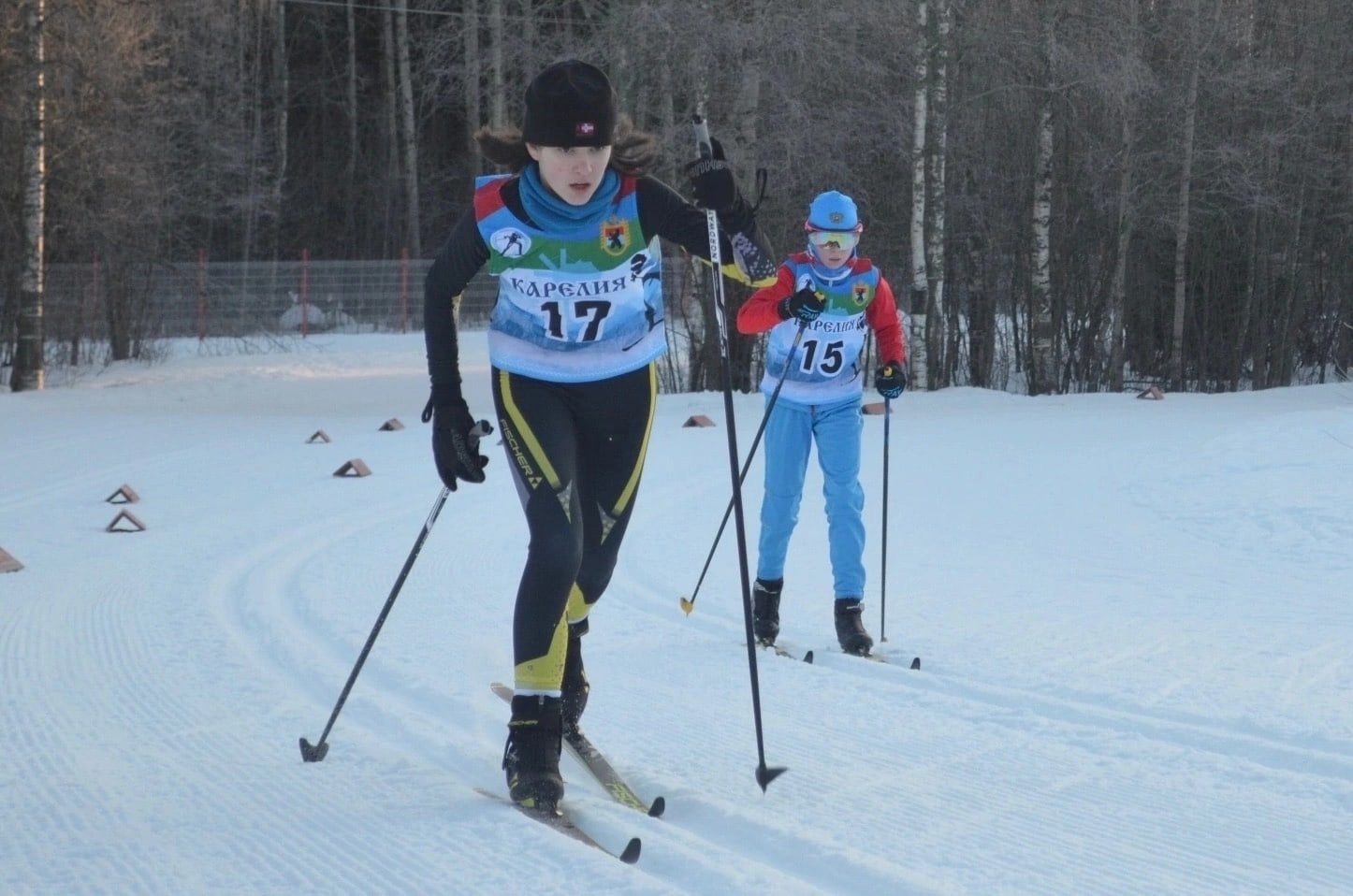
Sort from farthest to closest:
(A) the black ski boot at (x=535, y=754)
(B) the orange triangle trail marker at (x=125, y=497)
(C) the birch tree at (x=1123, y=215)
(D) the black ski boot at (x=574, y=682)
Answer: (C) the birch tree at (x=1123, y=215) → (B) the orange triangle trail marker at (x=125, y=497) → (D) the black ski boot at (x=574, y=682) → (A) the black ski boot at (x=535, y=754)

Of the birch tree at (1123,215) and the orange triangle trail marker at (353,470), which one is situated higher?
the birch tree at (1123,215)

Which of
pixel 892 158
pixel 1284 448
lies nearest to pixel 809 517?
pixel 1284 448

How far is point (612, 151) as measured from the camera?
376cm

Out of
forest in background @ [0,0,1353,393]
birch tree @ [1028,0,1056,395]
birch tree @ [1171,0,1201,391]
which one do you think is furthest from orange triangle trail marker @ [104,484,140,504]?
birch tree @ [1171,0,1201,391]

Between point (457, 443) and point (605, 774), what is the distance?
3.10ft

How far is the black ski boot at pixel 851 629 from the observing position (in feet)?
18.4

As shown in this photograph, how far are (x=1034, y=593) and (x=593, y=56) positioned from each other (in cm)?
1184

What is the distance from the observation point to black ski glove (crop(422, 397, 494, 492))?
3703mm

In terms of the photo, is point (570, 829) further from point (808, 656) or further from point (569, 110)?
point (808, 656)

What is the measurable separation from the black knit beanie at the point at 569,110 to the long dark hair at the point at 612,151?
12cm

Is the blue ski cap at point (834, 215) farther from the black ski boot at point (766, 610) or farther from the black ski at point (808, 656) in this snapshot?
the black ski at point (808, 656)

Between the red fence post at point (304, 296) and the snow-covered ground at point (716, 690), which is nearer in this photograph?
the snow-covered ground at point (716, 690)

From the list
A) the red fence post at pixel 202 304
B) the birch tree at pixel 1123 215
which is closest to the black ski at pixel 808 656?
the birch tree at pixel 1123 215

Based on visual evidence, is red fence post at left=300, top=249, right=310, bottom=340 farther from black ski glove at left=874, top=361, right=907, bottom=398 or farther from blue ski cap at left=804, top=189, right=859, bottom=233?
blue ski cap at left=804, top=189, right=859, bottom=233
